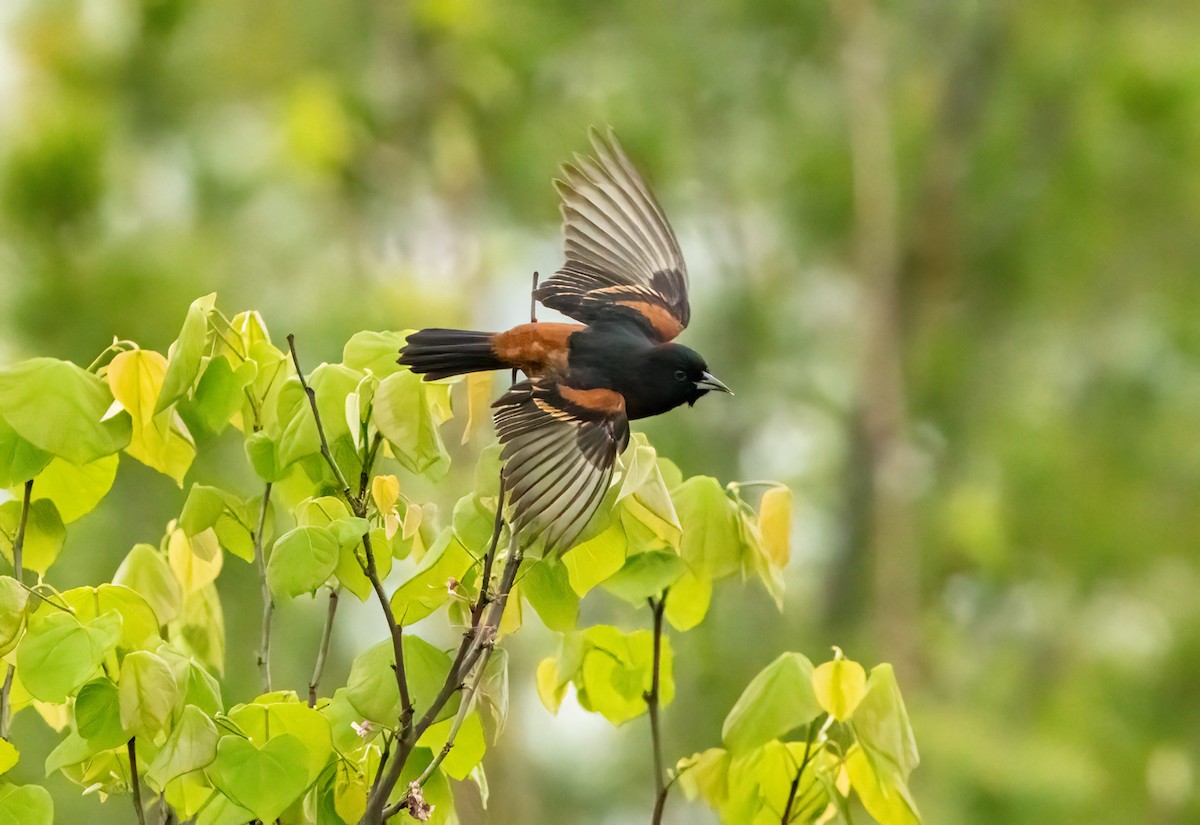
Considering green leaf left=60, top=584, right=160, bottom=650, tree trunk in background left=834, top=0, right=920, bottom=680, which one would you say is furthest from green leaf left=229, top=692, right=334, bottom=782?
tree trunk in background left=834, top=0, right=920, bottom=680

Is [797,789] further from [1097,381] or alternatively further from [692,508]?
[1097,381]

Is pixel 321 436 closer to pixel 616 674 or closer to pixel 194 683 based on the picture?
pixel 194 683

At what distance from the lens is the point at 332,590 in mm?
981

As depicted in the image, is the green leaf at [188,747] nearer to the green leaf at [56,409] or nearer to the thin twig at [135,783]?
the thin twig at [135,783]

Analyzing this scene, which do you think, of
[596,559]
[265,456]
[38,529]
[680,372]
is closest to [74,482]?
[38,529]

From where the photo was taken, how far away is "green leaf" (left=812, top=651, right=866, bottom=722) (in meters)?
0.92

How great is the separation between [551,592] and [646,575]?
10cm

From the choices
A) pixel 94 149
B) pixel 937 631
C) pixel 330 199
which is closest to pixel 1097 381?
pixel 937 631

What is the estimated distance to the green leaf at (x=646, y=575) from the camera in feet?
3.31

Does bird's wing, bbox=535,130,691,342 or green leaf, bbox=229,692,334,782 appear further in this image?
bird's wing, bbox=535,130,691,342

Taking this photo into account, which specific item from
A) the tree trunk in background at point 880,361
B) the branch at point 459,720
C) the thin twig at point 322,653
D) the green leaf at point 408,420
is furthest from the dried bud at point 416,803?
the tree trunk in background at point 880,361

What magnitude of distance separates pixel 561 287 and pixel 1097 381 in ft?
14.7

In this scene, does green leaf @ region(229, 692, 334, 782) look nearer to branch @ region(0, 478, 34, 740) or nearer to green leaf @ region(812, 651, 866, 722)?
branch @ region(0, 478, 34, 740)

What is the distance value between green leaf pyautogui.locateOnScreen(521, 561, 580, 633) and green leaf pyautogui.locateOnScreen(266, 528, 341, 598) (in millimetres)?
143
